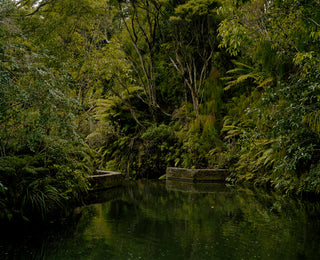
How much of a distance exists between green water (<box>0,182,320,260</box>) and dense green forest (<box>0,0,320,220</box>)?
2.23 ft

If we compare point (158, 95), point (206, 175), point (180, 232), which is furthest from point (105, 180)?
point (158, 95)

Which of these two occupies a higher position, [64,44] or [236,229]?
[64,44]

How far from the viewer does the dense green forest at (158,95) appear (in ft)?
17.2

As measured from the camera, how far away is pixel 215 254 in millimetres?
4180

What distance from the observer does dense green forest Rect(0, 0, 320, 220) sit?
5242 millimetres

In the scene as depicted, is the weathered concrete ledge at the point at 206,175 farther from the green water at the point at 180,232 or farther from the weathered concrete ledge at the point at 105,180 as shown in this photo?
the green water at the point at 180,232

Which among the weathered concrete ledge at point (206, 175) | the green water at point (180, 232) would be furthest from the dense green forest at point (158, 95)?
the green water at point (180, 232)

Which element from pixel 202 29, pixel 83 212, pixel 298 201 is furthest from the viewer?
pixel 202 29

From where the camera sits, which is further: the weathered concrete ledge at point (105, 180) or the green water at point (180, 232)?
the weathered concrete ledge at point (105, 180)

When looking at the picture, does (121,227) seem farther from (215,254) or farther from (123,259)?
(215,254)

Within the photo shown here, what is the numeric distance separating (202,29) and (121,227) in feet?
32.3

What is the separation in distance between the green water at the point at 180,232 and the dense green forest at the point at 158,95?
0.68 metres

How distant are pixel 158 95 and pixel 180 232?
11.5 m

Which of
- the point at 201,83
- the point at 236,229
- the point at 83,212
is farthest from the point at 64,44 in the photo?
the point at 236,229
